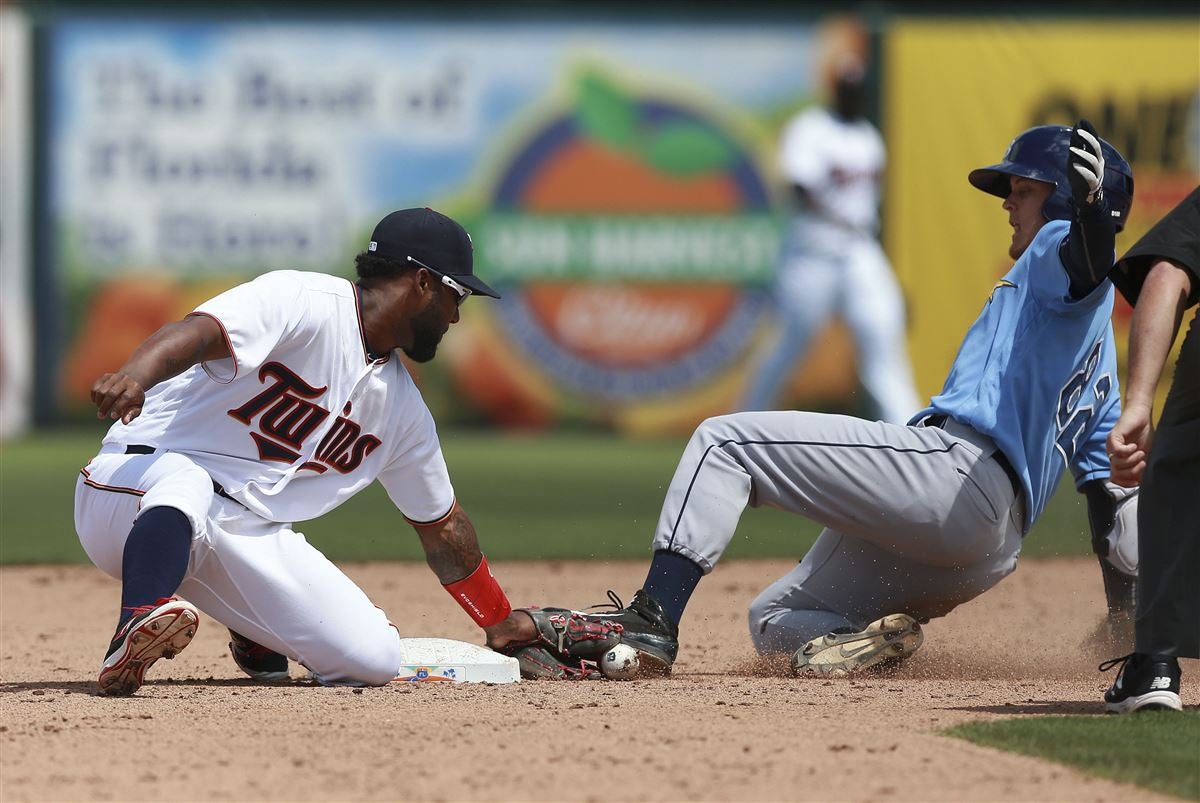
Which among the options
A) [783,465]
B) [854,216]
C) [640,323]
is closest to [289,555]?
[783,465]

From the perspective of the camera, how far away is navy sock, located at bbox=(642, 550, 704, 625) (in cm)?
422

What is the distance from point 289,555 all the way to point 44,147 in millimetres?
9842

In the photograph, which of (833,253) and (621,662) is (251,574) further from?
(833,253)

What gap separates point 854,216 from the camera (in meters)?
11.3

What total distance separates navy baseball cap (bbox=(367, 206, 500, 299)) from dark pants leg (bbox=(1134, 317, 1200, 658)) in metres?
1.60

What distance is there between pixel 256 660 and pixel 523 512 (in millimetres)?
4450

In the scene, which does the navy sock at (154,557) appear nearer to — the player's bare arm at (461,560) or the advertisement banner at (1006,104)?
the player's bare arm at (461,560)

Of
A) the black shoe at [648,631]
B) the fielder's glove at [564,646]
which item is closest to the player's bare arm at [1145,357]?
the black shoe at [648,631]

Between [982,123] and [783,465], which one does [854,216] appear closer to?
[982,123]

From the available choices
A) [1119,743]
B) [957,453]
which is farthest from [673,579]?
[1119,743]

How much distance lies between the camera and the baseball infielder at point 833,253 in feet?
35.9

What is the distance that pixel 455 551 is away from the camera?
176 inches

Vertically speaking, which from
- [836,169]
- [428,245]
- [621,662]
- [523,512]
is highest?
[428,245]

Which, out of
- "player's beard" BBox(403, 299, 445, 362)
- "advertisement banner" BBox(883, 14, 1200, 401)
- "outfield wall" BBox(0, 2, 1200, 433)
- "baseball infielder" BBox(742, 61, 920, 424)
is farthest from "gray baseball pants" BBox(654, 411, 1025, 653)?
"advertisement banner" BBox(883, 14, 1200, 401)
